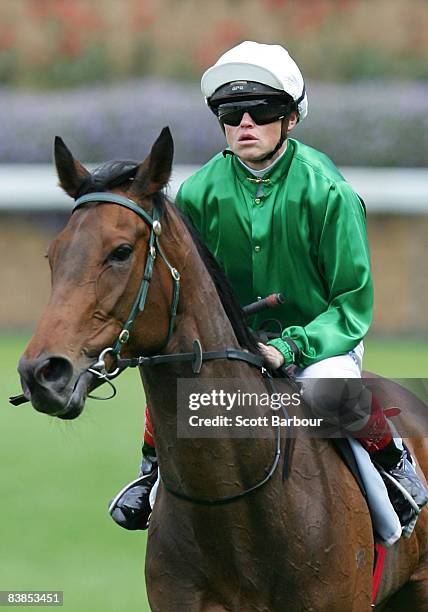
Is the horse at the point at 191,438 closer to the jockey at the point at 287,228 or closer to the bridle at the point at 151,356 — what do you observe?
the bridle at the point at 151,356

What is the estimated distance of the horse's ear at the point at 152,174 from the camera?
12.4ft

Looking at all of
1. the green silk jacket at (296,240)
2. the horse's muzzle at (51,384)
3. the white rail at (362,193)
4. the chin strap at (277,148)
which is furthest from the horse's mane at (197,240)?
the white rail at (362,193)

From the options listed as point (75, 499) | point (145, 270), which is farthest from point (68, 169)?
point (75, 499)

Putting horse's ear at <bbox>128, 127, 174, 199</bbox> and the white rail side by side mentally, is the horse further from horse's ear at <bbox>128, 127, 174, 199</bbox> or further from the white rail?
the white rail

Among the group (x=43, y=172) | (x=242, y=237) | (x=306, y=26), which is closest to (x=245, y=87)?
(x=242, y=237)

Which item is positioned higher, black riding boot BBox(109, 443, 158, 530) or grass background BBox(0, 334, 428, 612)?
grass background BBox(0, 334, 428, 612)

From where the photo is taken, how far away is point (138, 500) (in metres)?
4.54

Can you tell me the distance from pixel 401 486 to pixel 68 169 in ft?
4.95

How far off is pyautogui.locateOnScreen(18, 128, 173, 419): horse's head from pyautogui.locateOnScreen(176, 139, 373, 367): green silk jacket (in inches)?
22.3

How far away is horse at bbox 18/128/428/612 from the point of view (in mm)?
3652

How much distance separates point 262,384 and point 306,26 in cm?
1942

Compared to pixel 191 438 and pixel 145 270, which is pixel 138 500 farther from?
pixel 145 270

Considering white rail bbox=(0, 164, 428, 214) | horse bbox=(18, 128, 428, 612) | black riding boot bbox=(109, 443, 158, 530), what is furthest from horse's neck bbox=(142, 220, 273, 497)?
white rail bbox=(0, 164, 428, 214)

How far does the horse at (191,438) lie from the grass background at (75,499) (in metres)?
0.66
